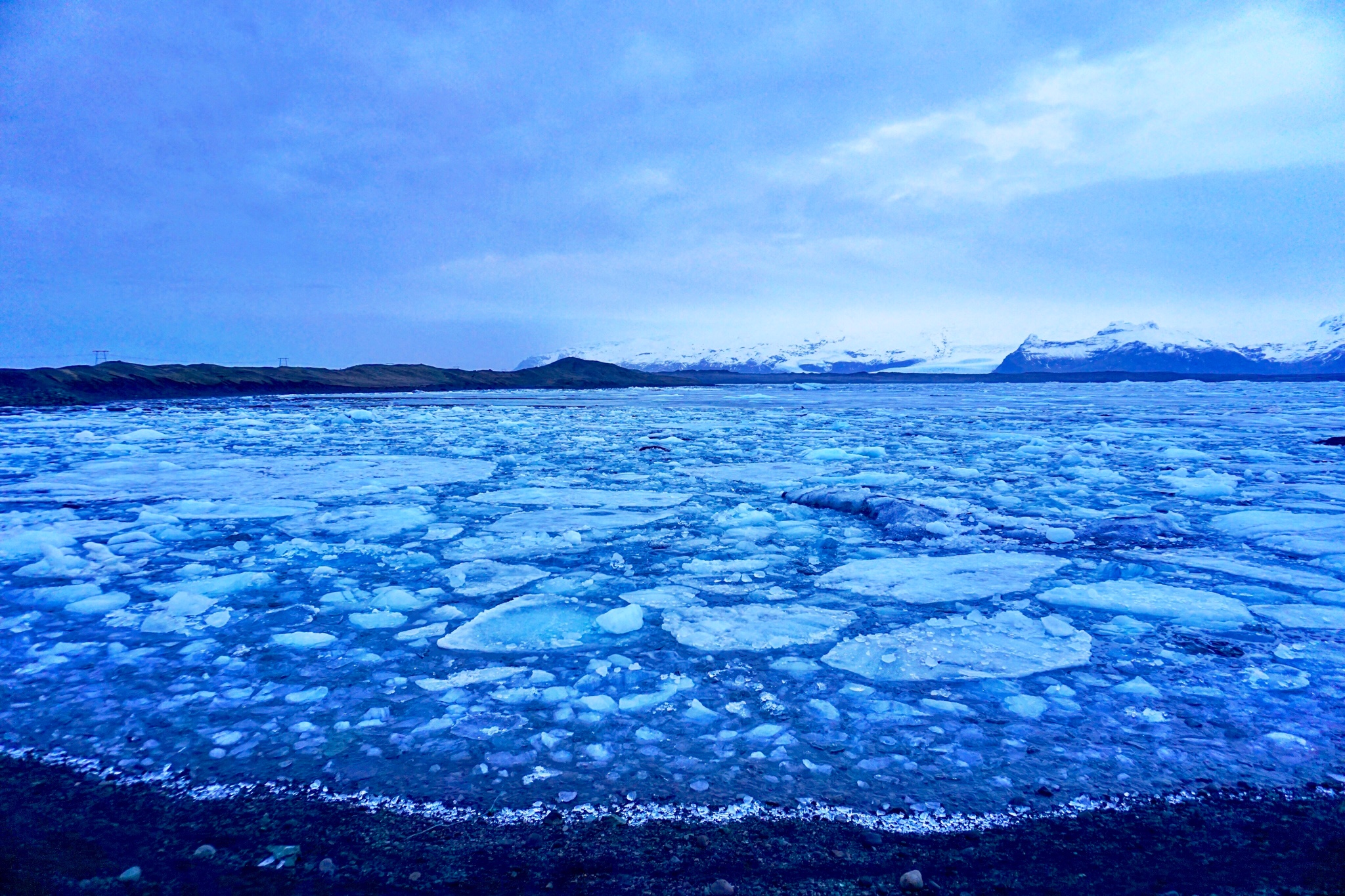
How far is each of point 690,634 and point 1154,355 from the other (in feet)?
638

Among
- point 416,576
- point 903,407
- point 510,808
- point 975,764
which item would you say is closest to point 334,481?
point 416,576

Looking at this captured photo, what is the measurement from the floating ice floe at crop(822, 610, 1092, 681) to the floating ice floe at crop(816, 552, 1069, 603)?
13.1 inches

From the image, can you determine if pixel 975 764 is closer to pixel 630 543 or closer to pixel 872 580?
pixel 872 580

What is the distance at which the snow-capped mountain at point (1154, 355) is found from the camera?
161m

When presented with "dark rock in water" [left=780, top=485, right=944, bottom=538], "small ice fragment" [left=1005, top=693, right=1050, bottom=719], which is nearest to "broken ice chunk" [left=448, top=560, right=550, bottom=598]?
"small ice fragment" [left=1005, top=693, right=1050, bottom=719]

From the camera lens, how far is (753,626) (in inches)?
110

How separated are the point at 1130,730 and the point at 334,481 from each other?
6.16 meters

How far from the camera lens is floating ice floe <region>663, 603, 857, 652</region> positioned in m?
2.62

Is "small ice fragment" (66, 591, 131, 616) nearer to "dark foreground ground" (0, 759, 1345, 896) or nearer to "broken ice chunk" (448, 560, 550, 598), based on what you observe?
"broken ice chunk" (448, 560, 550, 598)

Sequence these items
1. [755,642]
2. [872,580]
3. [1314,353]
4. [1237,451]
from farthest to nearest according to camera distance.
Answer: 1. [1314,353]
2. [1237,451]
3. [872,580]
4. [755,642]

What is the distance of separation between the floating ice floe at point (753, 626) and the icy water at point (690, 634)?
2 centimetres

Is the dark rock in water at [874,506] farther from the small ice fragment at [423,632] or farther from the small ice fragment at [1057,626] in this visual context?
the small ice fragment at [423,632]

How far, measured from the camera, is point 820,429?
12.5 metres

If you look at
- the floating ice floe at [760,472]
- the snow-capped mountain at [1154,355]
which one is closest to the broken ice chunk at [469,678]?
the floating ice floe at [760,472]
